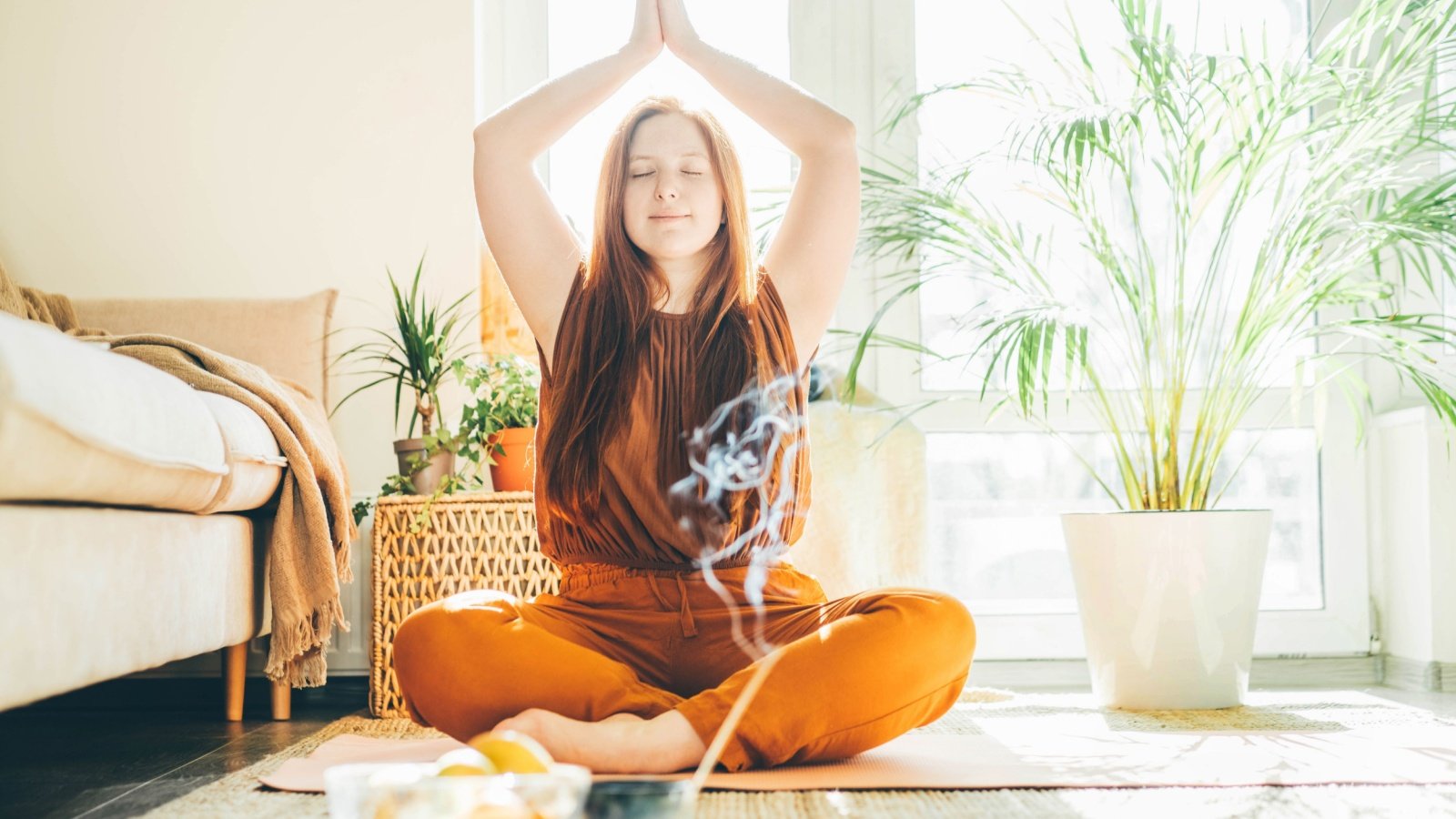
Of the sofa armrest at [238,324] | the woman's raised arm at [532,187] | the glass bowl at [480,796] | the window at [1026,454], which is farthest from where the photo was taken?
the window at [1026,454]

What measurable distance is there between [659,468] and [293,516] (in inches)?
34.3

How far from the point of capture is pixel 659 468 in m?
1.55

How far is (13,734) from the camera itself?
2029mm

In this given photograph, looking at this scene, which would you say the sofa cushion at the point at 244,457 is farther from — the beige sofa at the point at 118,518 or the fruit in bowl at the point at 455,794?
the fruit in bowl at the point at 455,794

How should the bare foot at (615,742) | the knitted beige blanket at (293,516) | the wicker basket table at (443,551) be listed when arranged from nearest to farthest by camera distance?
the bare foot at (615,742) < the knitted beige blanket at (293,516) < the wicker basket table at (443,551)

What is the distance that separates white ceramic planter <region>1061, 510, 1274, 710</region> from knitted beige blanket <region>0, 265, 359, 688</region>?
1320mm

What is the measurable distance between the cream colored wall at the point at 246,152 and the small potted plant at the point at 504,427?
420 mm

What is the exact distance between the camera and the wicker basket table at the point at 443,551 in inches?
89.7

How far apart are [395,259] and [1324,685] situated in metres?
2.24

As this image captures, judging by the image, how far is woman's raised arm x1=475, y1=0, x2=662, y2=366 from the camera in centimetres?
169

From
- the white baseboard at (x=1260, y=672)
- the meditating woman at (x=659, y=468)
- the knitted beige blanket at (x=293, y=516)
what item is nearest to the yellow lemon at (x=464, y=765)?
the meditating woman at (x=659, y=468)

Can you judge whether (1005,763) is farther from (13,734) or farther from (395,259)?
(395,259)

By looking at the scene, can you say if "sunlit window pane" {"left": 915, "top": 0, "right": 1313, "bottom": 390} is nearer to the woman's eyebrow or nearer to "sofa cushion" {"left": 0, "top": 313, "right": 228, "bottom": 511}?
the woman's eyebrow

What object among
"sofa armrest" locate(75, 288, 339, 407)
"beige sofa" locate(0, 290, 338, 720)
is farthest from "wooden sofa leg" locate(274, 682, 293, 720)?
"sofa armrest" locate(75, 288, 339, 407)
